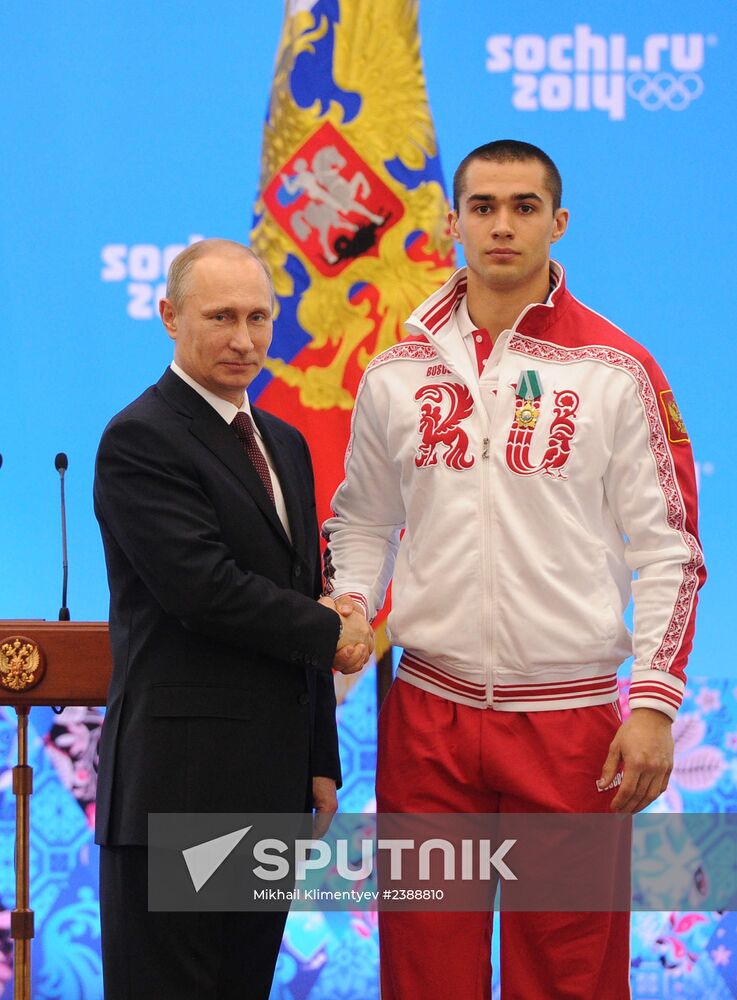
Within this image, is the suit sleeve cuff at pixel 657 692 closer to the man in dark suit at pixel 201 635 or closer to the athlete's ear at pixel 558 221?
the man in dark suit at pixel 201 635

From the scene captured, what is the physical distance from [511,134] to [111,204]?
40.3 inches

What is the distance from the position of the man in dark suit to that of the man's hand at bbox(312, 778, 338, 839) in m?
0.05

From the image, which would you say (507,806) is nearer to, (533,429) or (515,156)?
(533,429)

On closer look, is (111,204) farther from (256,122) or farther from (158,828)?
(158,828)

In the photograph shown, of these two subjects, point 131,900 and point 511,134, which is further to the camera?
point 511,134

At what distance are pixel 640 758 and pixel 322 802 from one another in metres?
0.55

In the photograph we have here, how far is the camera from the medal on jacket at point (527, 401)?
1.92m

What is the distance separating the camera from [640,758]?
1.82m

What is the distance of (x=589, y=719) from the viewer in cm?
190

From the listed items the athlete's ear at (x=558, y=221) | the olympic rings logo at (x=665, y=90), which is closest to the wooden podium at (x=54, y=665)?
the athlete's ear at (x=558, y=221)

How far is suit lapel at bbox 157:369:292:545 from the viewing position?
1.87m

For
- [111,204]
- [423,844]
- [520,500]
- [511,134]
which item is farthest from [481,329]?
[111,204]

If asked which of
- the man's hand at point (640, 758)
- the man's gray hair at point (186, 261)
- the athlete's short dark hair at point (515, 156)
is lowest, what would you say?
the man's hand at point (640, 758)

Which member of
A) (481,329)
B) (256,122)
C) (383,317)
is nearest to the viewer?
(481,329)
